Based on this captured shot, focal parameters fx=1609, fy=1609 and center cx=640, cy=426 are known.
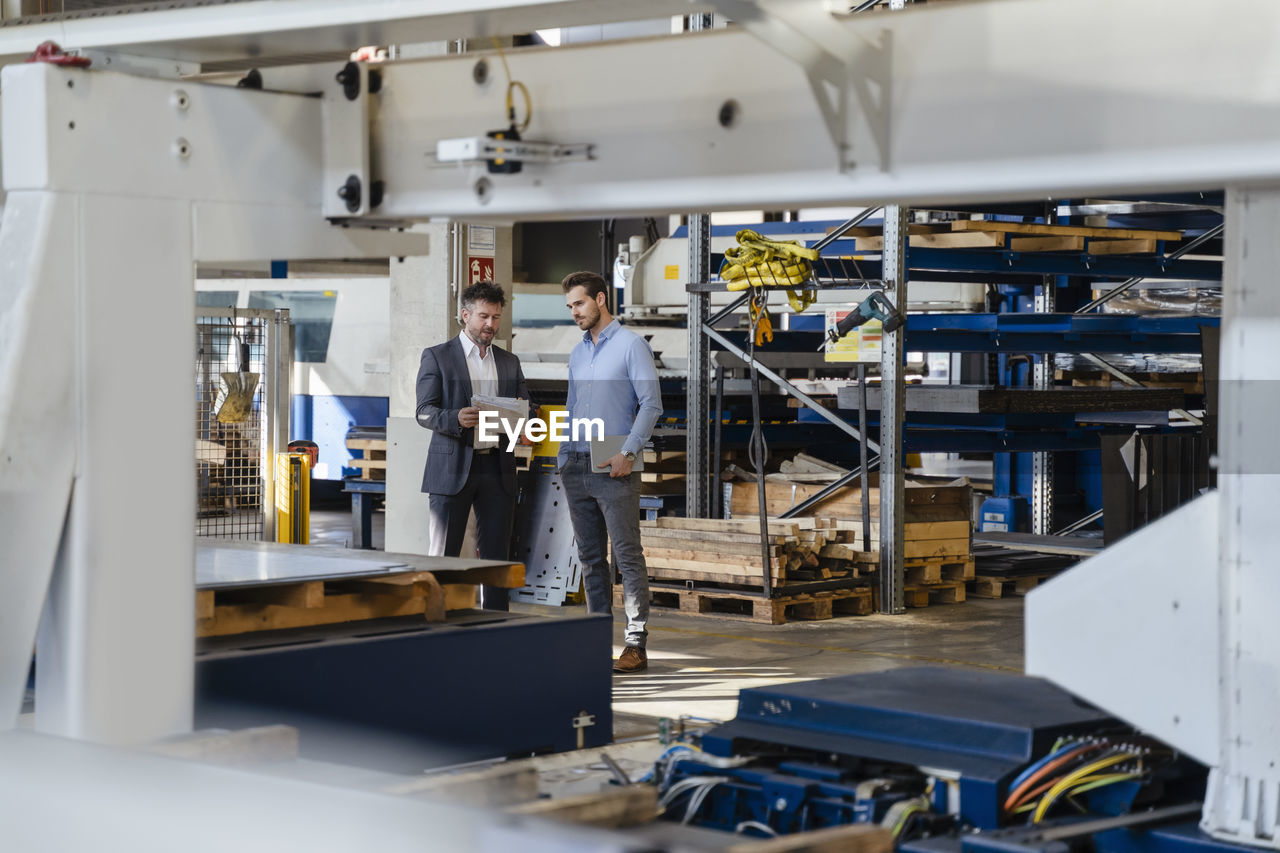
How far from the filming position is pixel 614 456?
7.65 metres

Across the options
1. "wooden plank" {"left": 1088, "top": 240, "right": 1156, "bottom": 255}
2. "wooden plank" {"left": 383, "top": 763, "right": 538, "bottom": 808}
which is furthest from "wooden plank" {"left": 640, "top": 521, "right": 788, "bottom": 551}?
"wooden plank" {"left": 383, "top": 763, "right": 538, "bottom": 808}

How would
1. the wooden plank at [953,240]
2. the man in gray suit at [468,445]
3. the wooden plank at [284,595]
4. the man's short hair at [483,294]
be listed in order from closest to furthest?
1. the wooden plank at [284,595]
2. the man in gray suit at [468,445]
3. the man's short hair at [483,294]
4. the wooden plank at [953,240]

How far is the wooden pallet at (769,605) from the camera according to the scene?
961 centimetres

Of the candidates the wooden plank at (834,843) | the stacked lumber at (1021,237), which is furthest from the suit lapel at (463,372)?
the wooden plank at (834,843)

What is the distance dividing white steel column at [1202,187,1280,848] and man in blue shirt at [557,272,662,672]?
13.5ft

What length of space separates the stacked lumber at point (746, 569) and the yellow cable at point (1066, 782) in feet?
17.8

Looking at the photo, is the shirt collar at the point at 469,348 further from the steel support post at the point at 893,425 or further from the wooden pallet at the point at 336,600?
the steel support post at the point at 893,425

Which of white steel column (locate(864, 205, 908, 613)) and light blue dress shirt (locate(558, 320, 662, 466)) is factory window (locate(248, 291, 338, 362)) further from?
light blue dress shirt (locate(558, 320, 662, 466))

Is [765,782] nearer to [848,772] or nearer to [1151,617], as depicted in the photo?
[848,772]

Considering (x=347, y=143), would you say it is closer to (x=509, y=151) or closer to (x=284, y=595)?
(x=509, y=151)

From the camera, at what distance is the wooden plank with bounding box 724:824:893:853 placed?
9.62ft

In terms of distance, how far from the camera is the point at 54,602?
12.4 feet

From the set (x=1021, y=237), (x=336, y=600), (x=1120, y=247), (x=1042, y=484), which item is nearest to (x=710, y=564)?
(x=1021, y=237)

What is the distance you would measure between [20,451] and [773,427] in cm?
883
